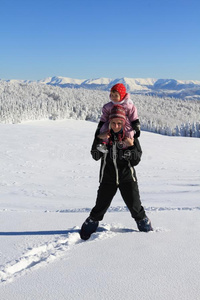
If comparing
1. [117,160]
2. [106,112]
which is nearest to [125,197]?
[117,160]

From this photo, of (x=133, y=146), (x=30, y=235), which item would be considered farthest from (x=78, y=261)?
(x=133, y=146)

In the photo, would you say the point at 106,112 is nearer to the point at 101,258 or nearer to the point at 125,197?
the point at 125,197

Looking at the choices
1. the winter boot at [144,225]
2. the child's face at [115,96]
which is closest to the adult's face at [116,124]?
the child's face at [115,96]

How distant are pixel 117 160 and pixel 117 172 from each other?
156 millimetres

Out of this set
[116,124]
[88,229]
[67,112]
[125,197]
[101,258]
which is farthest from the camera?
[67,112]

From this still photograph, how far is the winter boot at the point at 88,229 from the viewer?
3486 millimetres

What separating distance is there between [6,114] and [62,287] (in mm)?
94902

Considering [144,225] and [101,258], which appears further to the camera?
[144,225]

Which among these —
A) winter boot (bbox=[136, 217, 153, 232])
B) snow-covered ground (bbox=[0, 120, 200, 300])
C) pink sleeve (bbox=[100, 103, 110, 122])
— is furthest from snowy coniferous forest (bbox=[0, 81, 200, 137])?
winter boot (bbox=[136, 217, 153, 232])

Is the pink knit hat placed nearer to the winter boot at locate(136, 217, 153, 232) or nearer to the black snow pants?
the black snow pants

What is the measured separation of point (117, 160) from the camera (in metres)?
3.65

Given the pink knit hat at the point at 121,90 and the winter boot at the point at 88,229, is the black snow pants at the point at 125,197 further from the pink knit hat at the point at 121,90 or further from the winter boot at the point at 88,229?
the pink knit hat at the point at 121,90

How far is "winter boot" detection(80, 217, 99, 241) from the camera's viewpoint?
11.4ft

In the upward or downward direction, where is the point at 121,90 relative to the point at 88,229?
upward
